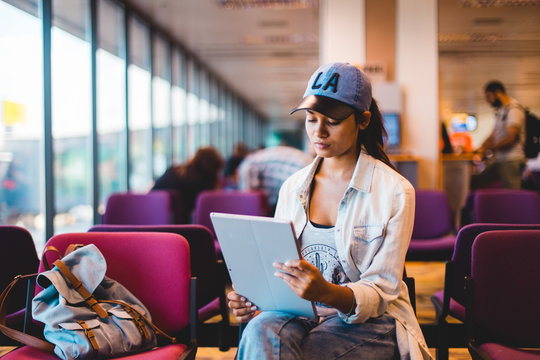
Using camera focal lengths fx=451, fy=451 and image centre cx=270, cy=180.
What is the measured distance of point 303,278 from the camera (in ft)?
3.63

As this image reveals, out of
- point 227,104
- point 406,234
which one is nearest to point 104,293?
point 406,234

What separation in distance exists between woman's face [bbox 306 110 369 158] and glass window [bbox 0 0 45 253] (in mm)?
2825

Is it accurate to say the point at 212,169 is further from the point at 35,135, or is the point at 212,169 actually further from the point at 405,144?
the point at 405,144

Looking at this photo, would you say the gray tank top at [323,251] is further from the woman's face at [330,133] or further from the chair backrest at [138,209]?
the chair backrest at [138,209]

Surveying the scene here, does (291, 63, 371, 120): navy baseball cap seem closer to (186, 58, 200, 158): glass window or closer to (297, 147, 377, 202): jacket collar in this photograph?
(297, 147, 377, 202): jacket collar

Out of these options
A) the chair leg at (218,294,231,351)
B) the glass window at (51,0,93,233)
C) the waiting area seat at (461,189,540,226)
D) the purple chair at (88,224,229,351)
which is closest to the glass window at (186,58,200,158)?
the glass window at (51,0,93,233)

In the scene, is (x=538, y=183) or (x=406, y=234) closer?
(x=406, y=234)

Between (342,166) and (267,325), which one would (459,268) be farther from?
(267,325)

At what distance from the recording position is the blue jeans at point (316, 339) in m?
1.16

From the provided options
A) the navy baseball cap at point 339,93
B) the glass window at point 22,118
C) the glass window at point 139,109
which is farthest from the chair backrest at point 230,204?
the glass window at point 139,109

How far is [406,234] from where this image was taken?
1324 mm

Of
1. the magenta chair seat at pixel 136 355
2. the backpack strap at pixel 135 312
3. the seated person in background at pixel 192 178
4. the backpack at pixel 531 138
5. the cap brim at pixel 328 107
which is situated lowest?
the magenta chair seat at pixel 136 355

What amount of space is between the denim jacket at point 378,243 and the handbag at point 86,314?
2.08ft

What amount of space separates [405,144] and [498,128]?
3.33ft
